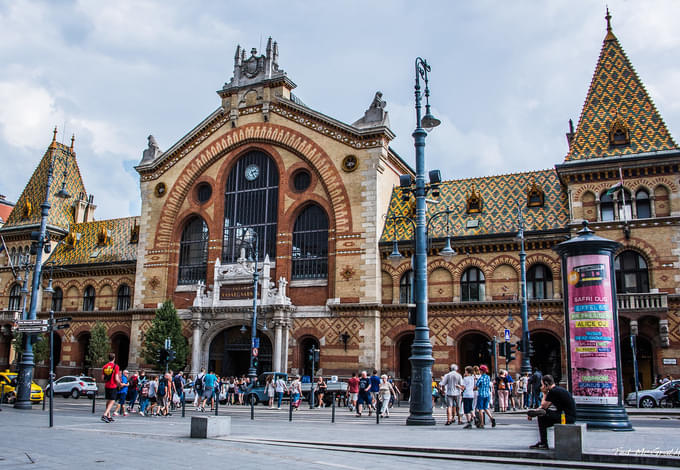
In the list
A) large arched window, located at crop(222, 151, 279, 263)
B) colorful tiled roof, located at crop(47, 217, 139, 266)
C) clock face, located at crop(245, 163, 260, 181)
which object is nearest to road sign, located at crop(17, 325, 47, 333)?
large arched window, located at crop(222, 151, 279, 263)

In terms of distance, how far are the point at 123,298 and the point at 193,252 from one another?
7.34 meters

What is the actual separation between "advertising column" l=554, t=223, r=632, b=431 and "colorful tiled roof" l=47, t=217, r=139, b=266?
118 ft

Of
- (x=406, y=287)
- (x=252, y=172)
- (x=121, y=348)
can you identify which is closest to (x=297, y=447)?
(x=406, y=287)

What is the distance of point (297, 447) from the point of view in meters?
12.6

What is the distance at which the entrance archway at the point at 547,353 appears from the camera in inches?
1328

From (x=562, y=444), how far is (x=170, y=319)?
31.1 meters

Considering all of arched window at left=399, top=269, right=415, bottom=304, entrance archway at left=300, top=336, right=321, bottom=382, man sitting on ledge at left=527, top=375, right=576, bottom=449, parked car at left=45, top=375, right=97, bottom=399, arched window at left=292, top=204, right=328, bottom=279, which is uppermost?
arched window at left=292, top=204, right=328, bottom=279

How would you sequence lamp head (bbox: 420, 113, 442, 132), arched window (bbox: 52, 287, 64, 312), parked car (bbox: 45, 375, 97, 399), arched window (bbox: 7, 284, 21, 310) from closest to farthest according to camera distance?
lamp head (bbox: 420, 113, 442, 132) < parked car (bbox: 45, 375, 97, 399) < arched window (bbox: 52, 287, 64, 312) < arched window (bbox: 7, 284, 21, 310)

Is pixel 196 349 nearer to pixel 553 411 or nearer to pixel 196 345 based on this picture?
pixel 196 345

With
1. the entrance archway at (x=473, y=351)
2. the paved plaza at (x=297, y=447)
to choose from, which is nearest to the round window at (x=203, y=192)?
the entrance archway at (x=473, y=351)

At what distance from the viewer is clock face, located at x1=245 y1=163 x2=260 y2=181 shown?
137 ft

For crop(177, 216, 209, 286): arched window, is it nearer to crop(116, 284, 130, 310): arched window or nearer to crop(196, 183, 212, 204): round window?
crop(196, 183, 212, 204): round window

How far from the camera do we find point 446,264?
35.8m

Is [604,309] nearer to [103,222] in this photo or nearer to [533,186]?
[533,186]
